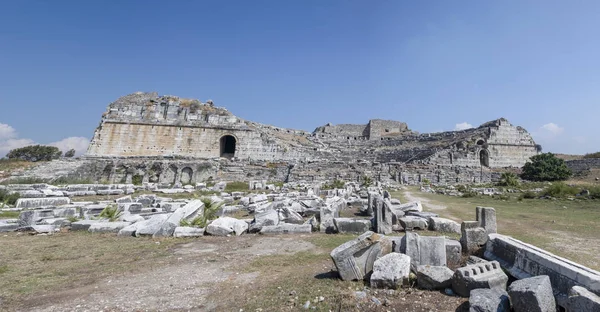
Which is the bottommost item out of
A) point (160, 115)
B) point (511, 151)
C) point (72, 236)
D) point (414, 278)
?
point (72, 236)

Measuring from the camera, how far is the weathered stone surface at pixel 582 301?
235 cm

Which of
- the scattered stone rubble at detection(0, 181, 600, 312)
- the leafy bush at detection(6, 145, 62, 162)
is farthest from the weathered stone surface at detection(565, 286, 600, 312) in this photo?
the leafy bush at detection(6, 145, 62, 162)

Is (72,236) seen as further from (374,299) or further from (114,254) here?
(374,299)

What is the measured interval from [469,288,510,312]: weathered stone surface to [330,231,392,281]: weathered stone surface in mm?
1363

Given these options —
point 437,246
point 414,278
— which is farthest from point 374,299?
point 437,246

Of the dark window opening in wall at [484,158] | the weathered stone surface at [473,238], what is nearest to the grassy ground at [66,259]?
the weathered stone surface at [473,238]

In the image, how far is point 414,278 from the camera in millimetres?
3820

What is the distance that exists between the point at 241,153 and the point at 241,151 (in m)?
0.24

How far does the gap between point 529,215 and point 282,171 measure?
1940 cm

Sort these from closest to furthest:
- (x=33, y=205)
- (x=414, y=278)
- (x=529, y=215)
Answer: (x=414, y=278), (x=529, y=215), (x=33, y=205)

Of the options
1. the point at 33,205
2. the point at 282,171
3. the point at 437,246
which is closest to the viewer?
the point at 437,246

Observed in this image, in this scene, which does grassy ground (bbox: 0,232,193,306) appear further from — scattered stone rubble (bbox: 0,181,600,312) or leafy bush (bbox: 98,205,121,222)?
leafy bush (bbox: 98,205,121,222)

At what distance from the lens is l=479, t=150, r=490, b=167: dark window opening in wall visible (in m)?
32.4

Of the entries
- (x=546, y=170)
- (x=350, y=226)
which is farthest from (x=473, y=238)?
(x=546, y=170)
